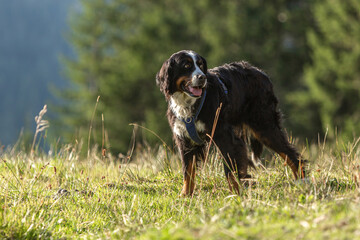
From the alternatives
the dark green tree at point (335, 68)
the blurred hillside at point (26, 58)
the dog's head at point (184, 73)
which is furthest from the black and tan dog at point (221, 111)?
the blurred hillside at point (26, 58)

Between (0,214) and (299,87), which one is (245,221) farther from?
(299,87)

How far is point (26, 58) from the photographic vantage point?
162000mm

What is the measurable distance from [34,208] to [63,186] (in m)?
0.97

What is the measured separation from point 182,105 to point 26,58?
565ft

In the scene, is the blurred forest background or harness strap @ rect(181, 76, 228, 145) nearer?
harness strap @ rect(181, 76, 228, 145)

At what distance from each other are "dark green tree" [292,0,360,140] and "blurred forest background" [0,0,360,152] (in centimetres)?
4

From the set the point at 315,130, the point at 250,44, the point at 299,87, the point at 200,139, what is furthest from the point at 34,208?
the point at 299,87

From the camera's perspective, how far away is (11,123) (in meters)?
131

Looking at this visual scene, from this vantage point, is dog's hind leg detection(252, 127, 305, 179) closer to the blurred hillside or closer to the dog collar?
the dog collar

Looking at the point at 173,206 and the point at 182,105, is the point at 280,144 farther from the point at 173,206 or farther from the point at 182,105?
the point at 173,206

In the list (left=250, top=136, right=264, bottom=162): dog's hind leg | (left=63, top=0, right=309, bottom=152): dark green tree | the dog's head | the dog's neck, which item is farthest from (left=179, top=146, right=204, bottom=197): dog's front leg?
(left=63, top=0, right=309, bottom=152): dark green tree

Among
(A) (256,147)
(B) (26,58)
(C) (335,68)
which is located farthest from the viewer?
(B) (26,58)

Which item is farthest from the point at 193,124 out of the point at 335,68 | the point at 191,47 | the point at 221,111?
the point at 191,47

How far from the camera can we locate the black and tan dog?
12.9 ft
